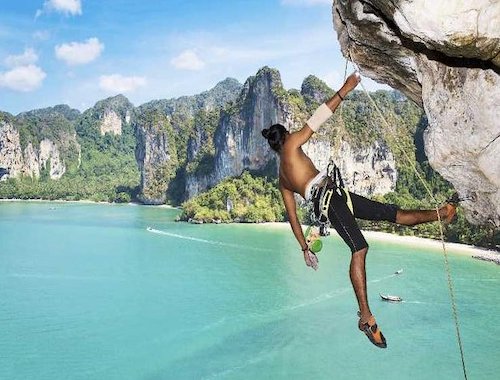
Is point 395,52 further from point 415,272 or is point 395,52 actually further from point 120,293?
point 415,272

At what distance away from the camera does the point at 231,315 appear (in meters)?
26.9

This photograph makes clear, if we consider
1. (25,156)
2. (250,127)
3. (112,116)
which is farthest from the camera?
(112,116)

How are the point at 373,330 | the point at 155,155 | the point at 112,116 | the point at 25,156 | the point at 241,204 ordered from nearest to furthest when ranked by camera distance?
the point at 373,330, the point at 241,204, the point at 155,155, the point at 25,156, the point at 112,116

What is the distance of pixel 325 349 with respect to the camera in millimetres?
21484

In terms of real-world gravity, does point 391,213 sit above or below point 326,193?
below

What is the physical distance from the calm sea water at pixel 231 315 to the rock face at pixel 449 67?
53.2 ft

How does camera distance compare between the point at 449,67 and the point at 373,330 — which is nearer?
the point at 373,330

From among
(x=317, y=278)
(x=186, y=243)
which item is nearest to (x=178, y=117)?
(x=186, y=243)

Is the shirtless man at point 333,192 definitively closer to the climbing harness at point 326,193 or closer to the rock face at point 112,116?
the climbing harness at point 326,193

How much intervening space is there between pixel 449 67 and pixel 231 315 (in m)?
24.3

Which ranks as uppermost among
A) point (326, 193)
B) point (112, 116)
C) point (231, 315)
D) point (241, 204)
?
point (112, 116)

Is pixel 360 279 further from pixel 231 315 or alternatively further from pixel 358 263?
pixel 231 315

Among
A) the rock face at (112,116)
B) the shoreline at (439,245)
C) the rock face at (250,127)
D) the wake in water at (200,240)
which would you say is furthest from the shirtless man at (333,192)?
the rock face at (112,116)

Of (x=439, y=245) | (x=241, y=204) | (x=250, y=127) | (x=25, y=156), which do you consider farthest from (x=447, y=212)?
(x=25, y=156)
